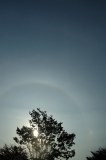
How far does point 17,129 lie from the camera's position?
2231 inches

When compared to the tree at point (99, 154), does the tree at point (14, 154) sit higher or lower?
higher

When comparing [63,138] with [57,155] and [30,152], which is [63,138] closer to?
[57,155]

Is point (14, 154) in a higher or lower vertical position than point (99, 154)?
higher

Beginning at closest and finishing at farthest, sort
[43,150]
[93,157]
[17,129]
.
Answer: [93,157] → [43,150] → [17,129]

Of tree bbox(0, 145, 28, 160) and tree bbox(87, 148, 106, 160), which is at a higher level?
tree bbox(0, 145, 28, 160)

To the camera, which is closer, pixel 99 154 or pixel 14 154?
pixel 99 154

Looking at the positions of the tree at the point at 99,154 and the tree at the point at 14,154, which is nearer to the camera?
the tree at the point at 99,154

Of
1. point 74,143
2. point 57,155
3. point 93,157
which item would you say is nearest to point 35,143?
point 57,155

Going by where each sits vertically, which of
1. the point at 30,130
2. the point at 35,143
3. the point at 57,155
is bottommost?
the point at 57,155

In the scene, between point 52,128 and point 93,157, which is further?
point 52,128

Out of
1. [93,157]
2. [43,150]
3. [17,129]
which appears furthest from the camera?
[17,129]

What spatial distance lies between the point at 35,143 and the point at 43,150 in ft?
8.03

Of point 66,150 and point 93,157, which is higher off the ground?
point 66,150

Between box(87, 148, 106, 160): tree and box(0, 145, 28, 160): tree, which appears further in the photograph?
box(0, 145, 28, 160): tree
